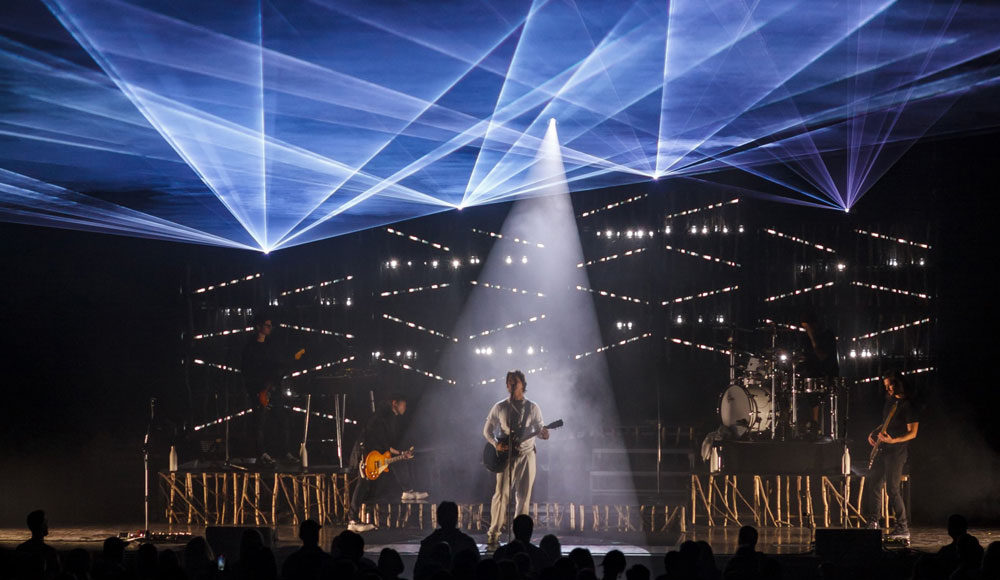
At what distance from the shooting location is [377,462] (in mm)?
11758

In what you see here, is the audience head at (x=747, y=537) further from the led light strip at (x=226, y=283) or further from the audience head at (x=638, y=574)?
the led light strip at (x=226, y=283)

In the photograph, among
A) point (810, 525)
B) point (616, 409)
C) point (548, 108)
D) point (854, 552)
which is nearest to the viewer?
point (854, 552)

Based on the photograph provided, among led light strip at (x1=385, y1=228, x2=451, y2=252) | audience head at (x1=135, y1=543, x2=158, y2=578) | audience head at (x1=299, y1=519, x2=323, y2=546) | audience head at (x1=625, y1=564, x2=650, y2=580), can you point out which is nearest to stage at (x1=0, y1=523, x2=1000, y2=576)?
audience head at (x1=299, y1=519, x2=323, y2=546)

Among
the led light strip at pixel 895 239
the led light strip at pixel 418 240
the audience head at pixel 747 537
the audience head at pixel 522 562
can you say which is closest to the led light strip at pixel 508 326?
the led light strip at pixel 418 240

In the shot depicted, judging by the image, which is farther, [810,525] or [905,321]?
[905,321]

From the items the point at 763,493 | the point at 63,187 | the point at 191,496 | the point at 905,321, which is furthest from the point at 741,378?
the point at 63,187

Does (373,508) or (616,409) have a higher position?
(616,409)

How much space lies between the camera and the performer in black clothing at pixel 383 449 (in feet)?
38.5

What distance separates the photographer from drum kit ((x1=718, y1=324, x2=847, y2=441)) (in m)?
12.2

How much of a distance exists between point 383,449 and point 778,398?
178 inches

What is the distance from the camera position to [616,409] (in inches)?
588

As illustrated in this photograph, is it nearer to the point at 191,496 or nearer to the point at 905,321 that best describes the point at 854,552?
the point at 905,321

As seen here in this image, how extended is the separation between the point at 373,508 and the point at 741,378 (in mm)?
4479

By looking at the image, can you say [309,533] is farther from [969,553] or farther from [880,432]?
[880,432]
